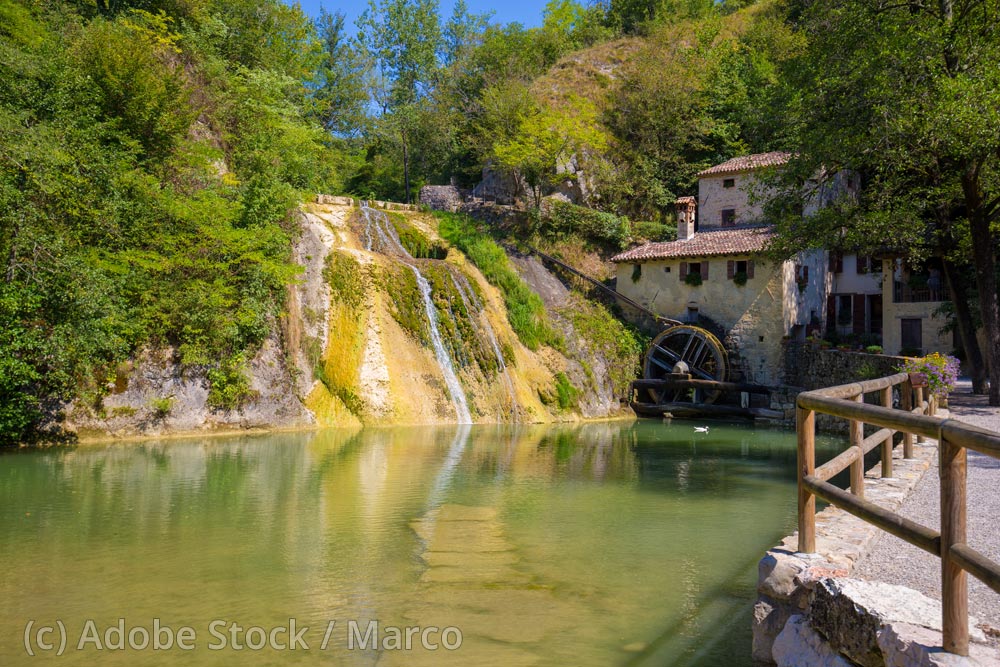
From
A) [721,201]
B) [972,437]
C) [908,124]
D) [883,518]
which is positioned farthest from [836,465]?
[721,201]

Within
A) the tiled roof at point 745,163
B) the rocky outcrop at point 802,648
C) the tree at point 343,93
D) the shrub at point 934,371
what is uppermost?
the tree at point 343,93

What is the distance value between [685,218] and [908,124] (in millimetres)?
16199

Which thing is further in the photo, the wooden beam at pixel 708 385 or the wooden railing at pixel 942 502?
the wooden beam at pixel 708 385

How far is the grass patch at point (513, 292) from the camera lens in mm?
24375

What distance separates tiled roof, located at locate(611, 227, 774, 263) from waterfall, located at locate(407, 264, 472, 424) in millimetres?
10620

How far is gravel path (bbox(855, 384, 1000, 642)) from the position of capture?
13.0 feet

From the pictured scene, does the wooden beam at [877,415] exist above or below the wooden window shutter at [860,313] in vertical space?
below

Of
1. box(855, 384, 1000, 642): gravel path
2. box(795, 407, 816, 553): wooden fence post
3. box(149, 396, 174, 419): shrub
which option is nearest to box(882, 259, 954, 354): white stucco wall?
box(855, 384, 1000, 642): gravel path

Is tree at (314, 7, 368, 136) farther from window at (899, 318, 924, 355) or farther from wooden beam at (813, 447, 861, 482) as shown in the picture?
wooden beam at (813, 447, 861, 482)

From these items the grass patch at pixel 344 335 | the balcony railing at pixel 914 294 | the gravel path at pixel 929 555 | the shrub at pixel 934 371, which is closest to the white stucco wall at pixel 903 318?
the balcony railing at pixel 914 294

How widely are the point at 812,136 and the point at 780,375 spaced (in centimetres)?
1152

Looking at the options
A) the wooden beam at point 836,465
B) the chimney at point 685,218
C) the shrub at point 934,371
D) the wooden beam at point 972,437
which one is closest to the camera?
the wooden beam at point 972,437

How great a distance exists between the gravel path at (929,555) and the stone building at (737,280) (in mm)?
18821

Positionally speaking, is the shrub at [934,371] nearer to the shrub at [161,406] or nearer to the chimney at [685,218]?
the shrub at [161,406]
